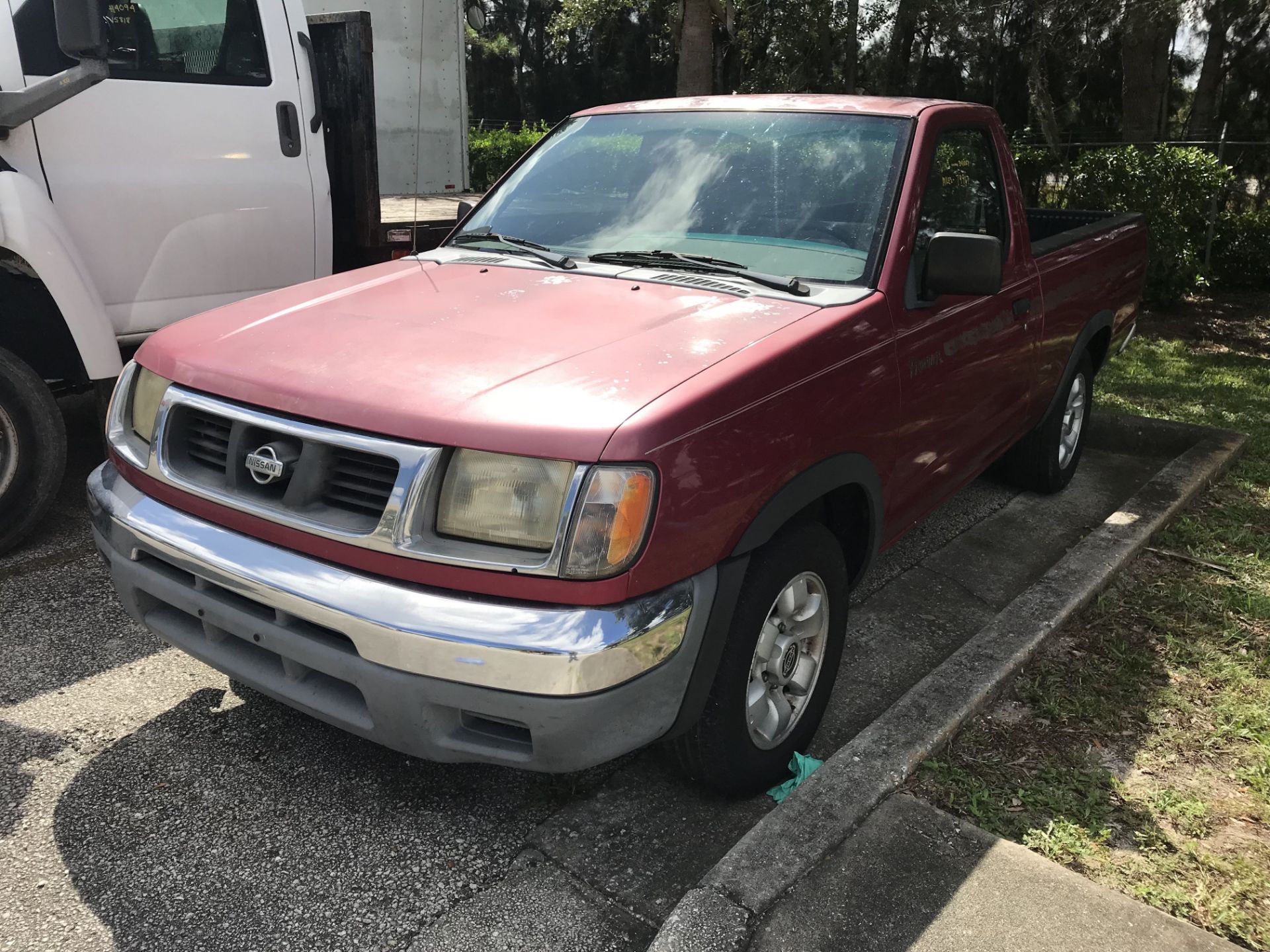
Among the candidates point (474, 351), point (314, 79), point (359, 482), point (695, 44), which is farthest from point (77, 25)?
point (695, 44)

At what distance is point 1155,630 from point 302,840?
3.00m

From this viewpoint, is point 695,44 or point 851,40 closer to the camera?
point 695,44

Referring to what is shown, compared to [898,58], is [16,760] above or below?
below

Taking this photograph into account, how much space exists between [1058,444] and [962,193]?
5.88ft

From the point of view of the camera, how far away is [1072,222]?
5.98 m

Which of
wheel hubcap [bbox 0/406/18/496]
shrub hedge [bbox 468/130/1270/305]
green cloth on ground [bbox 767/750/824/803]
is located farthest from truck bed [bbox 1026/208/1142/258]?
shrub hedge [bbox 468/130/1270/305]

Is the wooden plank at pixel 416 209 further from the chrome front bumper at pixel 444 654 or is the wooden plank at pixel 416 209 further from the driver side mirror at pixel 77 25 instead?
the chrome front bumper at pixel 444 654

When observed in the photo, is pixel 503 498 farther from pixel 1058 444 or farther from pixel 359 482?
pixel 1058 444

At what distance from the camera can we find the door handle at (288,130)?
4855 millimetres

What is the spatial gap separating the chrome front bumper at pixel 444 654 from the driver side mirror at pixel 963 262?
1313mm

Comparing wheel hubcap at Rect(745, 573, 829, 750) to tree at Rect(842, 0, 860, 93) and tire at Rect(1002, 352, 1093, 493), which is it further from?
tree at Rect(842, 0, 860, 93)

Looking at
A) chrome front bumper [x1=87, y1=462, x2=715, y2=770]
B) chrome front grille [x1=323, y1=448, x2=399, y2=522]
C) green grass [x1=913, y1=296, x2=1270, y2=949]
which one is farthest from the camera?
green grass [x1=913, y1=296, x2=1270, y2=949]

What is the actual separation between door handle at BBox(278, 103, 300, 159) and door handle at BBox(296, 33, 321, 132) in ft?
0.31

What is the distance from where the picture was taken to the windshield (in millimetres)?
3219
